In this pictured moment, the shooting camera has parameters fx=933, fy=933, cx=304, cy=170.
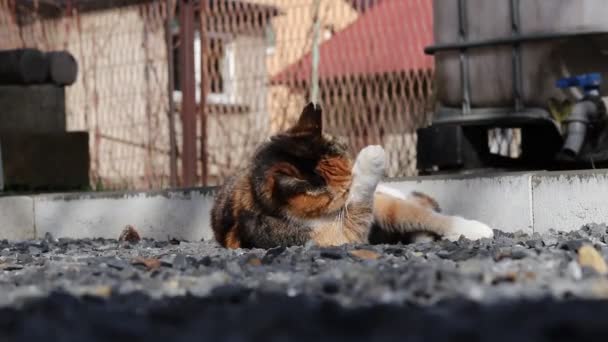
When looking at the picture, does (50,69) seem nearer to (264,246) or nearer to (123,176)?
(123,176)

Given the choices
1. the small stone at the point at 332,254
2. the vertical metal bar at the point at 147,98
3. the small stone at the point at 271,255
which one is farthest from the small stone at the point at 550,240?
the vertical metal bar at the point at 147,98

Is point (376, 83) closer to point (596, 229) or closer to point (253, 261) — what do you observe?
point (596, 229)

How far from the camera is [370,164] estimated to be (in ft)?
13.7

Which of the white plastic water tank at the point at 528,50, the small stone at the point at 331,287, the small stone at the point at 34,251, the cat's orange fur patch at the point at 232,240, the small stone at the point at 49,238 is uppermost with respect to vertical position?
the white plastic water tank at the point at 528,50

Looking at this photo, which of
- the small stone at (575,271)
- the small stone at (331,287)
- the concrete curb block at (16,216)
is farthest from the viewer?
the concrete curb block at (16,216)

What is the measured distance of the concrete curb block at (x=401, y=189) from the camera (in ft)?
15.0

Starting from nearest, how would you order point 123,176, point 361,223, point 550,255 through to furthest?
point 550,255, point 361,223, point 123,176

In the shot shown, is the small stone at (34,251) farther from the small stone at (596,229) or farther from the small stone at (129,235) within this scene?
the small stone at (596,229)

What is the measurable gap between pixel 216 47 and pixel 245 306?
535cm

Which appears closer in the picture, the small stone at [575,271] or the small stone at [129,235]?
the small stone at [575,271]

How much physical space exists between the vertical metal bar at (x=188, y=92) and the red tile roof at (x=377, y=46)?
2.95 feet

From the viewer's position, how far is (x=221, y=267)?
3.28 m

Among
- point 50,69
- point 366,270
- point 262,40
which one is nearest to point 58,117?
point 50,69

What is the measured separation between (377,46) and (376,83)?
0.69 m
